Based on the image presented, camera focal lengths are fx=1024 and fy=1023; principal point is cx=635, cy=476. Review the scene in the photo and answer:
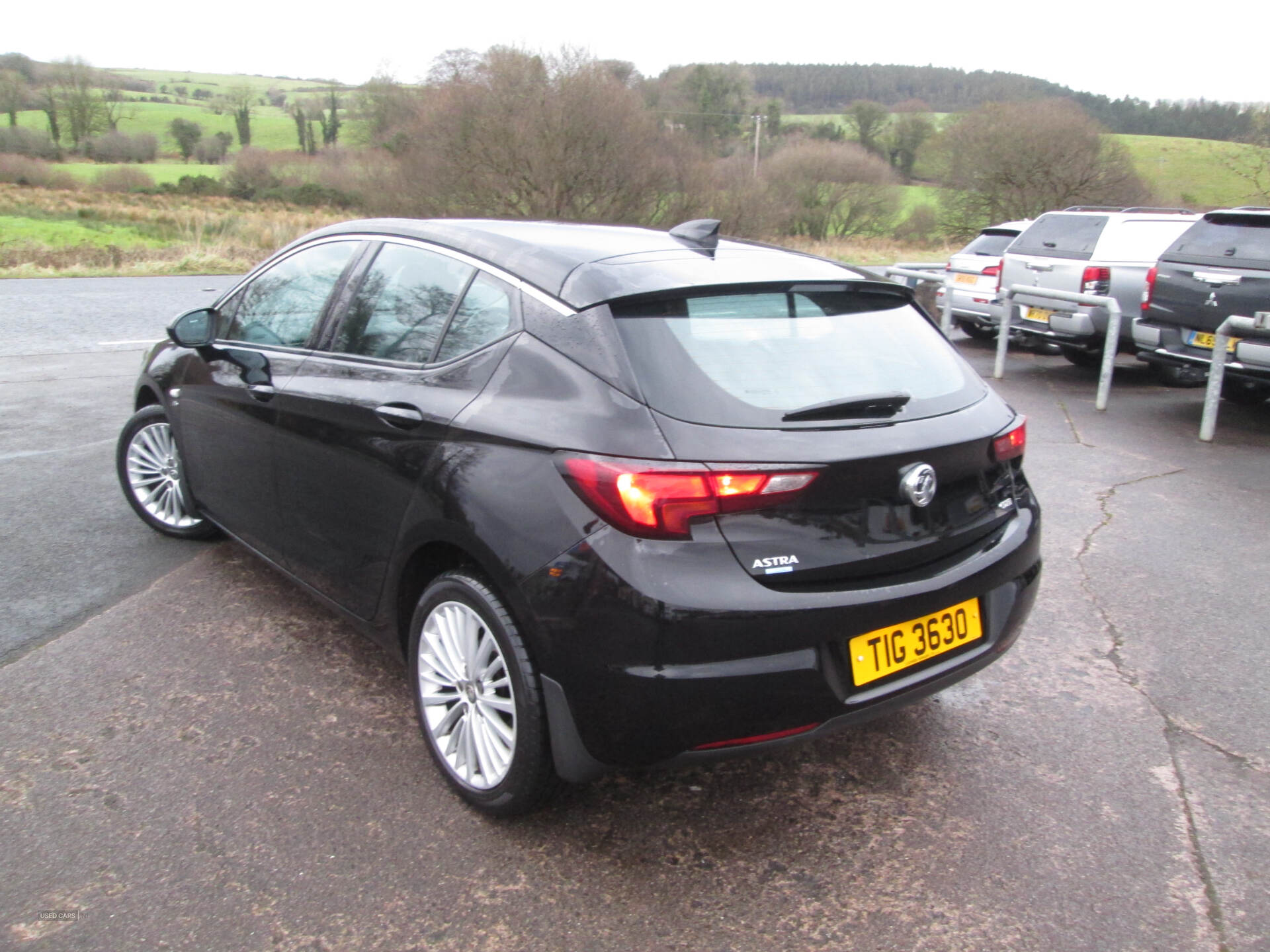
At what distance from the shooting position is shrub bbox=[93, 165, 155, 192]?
51.7 m

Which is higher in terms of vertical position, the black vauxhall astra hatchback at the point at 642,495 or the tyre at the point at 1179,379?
the black vauxhall astra hatchback at the point at 642,495

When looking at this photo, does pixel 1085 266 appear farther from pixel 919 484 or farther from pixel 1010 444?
pixel 919 484

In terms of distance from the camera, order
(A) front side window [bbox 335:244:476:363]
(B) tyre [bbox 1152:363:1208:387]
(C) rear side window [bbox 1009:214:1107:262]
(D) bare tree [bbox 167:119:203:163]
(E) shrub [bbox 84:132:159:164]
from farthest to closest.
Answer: (D) bare tree [bbox 167:119:203:163], (E) shrub [bbox 84:132:159:164], (C) rear side window [bbox 1009:214:1107:262], (B) tyre [bbox 1152:363:1208:387], (A) front side window [bbox 335:244:476:363]

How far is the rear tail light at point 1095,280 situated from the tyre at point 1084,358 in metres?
1.02

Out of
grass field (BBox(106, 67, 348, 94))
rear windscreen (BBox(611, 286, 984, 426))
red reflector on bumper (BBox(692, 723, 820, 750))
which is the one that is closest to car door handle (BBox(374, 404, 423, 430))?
rear windscreen (BBox(611, 286, 984, 426))

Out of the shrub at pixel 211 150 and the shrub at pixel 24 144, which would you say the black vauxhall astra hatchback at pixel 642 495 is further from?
the shrub at pixel 211 150

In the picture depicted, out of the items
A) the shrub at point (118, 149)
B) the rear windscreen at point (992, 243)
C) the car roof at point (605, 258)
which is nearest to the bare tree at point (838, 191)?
the rear windscreen at point (992, 243)

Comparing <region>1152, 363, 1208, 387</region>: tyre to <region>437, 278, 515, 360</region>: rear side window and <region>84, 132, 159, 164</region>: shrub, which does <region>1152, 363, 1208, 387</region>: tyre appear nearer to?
<region>437, 278, 515, 360</region>: rear side window

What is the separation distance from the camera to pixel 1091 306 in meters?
10.9

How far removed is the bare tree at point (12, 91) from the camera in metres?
59.2

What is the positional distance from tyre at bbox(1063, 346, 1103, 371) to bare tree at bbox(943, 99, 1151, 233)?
939 inches

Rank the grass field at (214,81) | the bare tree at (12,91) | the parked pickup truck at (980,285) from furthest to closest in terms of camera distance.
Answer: the grass field at (214,81) → the bare tree at (12,91) → the parked pickup truck at (980,285)

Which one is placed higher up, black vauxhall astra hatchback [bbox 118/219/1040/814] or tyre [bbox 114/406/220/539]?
black vauxhall astra hatchback [bbox 118/219/1040/814]

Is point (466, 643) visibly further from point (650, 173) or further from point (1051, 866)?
point (650, 173)
